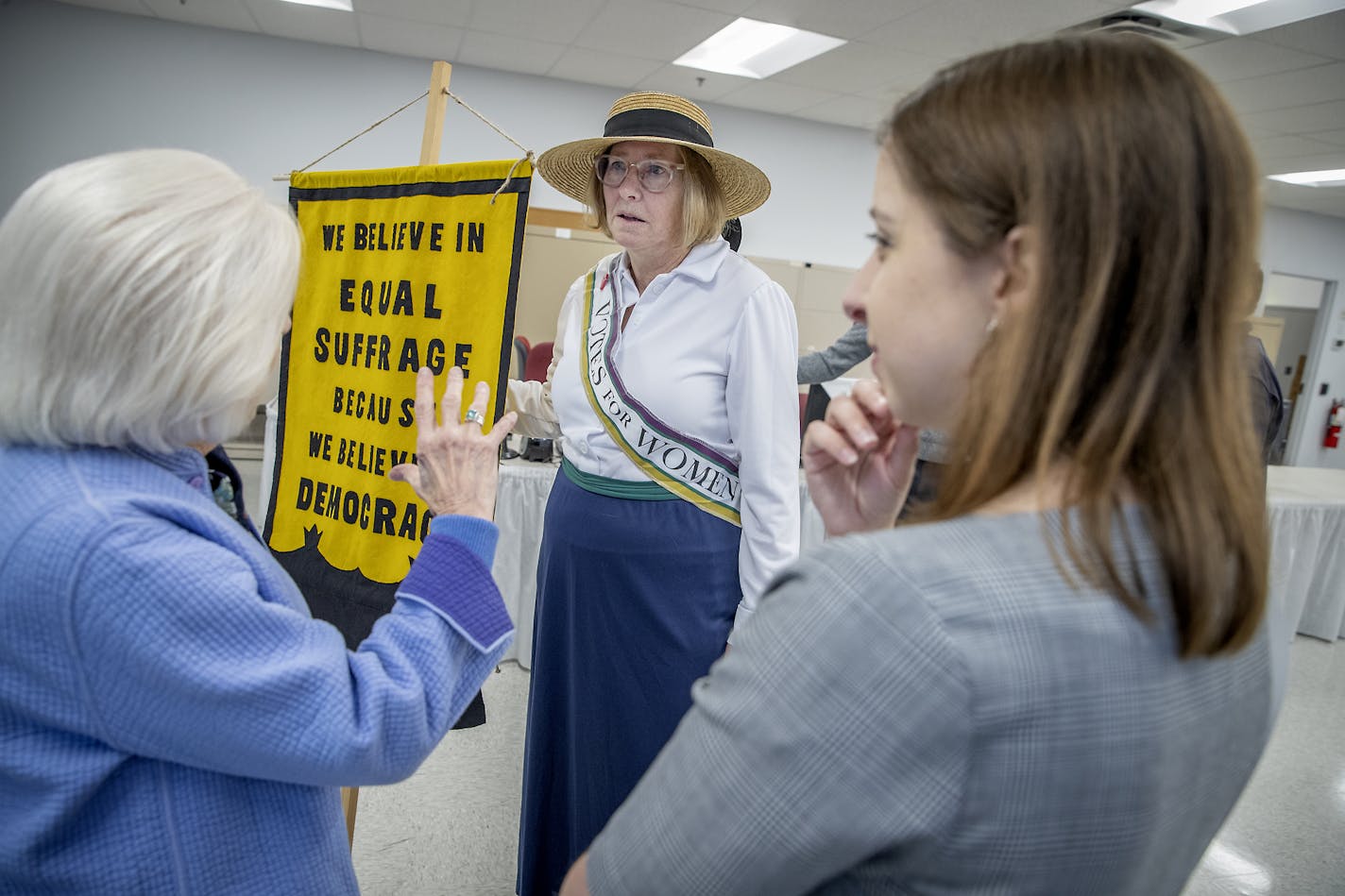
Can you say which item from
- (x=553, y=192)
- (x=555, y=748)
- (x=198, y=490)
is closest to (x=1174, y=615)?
(x=198, y=490)

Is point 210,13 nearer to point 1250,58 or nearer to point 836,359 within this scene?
point 836,359

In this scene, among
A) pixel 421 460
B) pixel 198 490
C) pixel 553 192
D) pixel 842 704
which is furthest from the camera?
pixel 553 192

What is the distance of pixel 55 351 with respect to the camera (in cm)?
69

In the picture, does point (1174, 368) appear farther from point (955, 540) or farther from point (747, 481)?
point (747, 481)

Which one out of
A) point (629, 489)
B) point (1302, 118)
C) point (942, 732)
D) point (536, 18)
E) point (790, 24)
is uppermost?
point (1302, 118)

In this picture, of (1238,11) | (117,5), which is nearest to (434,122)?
(1238,11)

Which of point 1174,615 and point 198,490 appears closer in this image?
point 1174,615

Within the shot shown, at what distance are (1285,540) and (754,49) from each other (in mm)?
4377

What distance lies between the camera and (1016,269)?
0.50 m

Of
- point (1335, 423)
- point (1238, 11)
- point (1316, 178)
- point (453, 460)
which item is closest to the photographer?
point (453, 460)

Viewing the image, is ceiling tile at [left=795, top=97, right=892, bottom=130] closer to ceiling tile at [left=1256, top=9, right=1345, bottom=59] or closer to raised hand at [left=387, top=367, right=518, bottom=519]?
ceiling tile at [left=1256, top=9, right=1345, bottom=59]

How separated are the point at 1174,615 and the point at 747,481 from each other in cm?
108

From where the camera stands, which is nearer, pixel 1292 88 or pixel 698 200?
pixel 698 200

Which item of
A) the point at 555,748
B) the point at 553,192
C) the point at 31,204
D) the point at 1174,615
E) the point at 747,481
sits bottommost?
the point at 555,748
